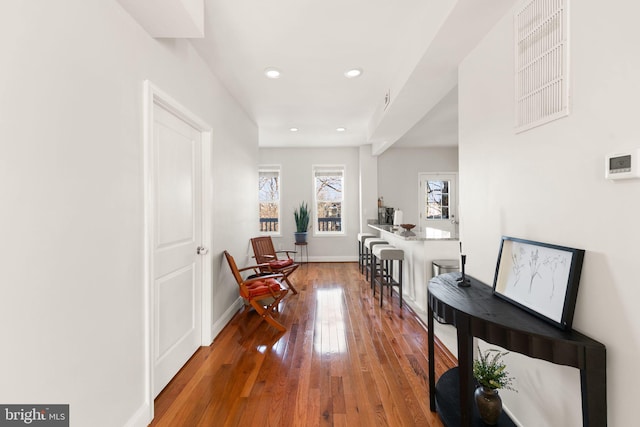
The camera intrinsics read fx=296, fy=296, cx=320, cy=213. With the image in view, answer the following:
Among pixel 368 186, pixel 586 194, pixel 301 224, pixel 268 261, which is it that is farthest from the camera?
pixel 301 224

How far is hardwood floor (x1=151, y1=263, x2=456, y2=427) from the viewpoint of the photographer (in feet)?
6.02

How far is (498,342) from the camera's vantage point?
1.25 meters

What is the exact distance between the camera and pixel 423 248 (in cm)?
345

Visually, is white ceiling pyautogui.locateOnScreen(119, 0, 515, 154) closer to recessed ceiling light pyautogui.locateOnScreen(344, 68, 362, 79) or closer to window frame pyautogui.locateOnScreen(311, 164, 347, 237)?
recessed ceiling light pyautogui.locateOnScreen(344, 68, 362, 79)

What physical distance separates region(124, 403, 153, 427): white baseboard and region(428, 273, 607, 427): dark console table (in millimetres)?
1732

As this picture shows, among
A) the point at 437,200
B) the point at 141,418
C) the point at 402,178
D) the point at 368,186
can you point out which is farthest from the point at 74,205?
the point at 437,200

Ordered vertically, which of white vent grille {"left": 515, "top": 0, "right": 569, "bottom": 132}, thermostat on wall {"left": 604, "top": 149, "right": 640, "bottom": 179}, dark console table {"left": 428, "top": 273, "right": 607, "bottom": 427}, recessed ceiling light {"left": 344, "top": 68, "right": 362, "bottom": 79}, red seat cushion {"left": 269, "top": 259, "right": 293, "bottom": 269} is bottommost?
red seat cushion {"left": 269, "top": 259, "right": 293, "bottom": 269}

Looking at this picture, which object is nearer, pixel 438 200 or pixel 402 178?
pixel 402 178

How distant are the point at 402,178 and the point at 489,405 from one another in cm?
575

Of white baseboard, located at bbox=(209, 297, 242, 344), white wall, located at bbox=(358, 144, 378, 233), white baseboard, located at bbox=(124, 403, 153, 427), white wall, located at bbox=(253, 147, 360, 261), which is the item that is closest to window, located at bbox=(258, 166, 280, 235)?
white wall, located at bbox=(253, 147, 360, 261)

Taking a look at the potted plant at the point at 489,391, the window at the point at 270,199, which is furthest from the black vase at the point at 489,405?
the window at the point at 270,199

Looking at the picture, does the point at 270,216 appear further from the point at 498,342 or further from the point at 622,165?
the point at 622,165

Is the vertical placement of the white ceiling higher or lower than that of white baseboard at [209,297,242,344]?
higher

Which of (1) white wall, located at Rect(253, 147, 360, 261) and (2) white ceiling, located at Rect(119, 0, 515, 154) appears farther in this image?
(1) white wall, located at Rect(253, 147, 360, 261)
